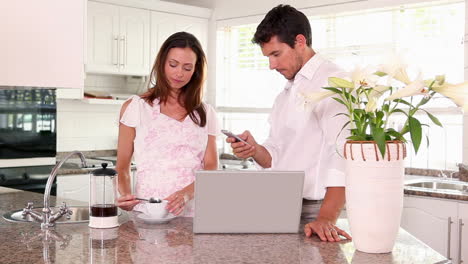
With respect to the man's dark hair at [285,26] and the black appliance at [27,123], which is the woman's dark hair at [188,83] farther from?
the black appliance at [27,123]

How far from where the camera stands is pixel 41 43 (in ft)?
6.36

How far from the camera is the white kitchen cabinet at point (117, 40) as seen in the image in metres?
5.20

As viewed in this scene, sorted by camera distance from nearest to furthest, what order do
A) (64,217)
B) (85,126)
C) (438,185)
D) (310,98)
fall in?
(310,98) → (64,217) → (438,185) → (85,126)

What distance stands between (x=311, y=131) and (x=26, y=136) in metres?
2.89

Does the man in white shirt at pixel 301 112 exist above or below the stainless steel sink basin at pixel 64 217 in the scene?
above

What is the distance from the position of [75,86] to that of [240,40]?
413 centimetres

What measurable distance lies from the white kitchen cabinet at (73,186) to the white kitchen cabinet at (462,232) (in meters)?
2.73

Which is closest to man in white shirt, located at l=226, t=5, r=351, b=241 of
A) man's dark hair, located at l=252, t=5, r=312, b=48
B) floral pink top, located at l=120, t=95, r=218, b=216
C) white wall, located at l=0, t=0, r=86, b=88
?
man's dark hair, located at l=252, t=5, r=312, b=48

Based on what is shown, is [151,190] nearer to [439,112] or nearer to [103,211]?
[103,211]

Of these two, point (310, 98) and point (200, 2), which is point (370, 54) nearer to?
point (200, 2)

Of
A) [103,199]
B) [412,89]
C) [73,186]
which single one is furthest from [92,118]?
[412,89]

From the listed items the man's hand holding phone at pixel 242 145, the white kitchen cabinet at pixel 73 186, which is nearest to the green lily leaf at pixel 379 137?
the man's hand holding phone at pixel 242 145

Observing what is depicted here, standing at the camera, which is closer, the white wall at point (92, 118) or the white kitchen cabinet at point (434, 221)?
the white kitchen cabinet at point (434, 221)

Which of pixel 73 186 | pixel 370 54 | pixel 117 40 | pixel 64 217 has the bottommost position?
pixel 73 186
